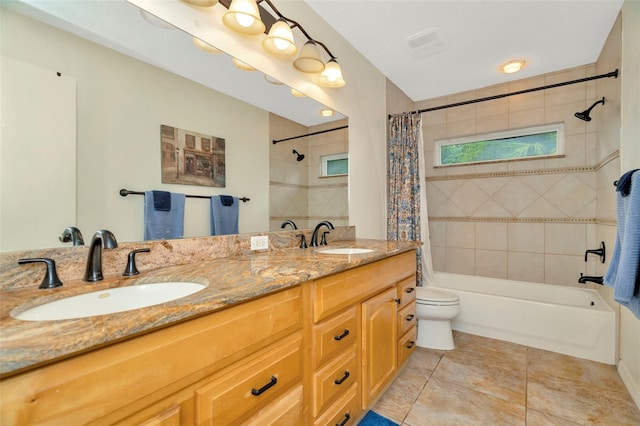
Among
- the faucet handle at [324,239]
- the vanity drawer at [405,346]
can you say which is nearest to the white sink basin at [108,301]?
the faucet handle at [324,239]

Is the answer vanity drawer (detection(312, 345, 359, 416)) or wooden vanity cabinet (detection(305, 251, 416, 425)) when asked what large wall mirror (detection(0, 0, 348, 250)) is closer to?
wooden vanity cabinet (detection(305, 251, 416, 425))

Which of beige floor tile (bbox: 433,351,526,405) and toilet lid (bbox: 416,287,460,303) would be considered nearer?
beige floor tile (bbox: 433,351,526,405)

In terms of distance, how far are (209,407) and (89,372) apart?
1.03ft

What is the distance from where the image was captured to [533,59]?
2.53m

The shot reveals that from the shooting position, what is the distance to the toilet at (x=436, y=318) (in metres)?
2.26

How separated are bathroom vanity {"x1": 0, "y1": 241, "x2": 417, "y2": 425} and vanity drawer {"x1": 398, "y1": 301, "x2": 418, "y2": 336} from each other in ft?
0.80

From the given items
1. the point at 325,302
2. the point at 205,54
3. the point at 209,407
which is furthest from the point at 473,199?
the point at 209,407

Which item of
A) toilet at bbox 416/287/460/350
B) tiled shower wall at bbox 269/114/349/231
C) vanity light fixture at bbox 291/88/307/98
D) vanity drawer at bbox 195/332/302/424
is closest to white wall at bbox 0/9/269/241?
tiled shower wall at bbox 269/114/349/231

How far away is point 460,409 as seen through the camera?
1595 millimetres

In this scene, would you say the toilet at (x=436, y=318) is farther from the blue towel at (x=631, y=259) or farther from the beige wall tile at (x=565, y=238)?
the beige wall tile at (x=565, y=238)

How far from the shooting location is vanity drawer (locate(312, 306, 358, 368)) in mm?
1110

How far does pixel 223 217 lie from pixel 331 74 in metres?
1.20

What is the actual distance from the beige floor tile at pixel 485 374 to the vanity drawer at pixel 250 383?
143 cm

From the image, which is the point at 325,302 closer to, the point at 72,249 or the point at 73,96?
Answer: the point at 72,249
